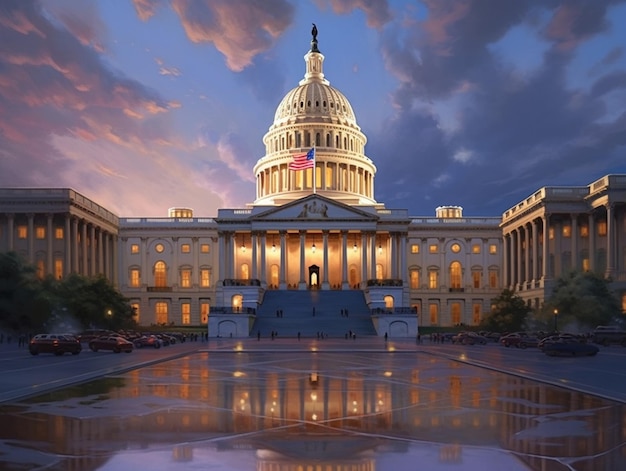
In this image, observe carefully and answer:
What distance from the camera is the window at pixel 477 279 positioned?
126062 mm

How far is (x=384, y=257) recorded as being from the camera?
122m

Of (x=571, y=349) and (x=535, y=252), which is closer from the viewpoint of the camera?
(x=571, y=349)

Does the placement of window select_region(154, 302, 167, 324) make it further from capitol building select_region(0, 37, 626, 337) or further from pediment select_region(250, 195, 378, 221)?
pediment select_region(250, 195, 378, 221)

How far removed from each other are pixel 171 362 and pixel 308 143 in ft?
331

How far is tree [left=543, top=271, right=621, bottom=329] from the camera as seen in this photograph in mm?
74375

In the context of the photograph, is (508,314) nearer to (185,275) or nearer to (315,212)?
(315,212)

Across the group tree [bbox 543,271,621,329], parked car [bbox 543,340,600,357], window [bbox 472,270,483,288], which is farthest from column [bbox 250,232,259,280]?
parked car [bbox 543,340,600,357]

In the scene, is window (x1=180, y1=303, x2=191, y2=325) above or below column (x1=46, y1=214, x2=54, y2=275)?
below

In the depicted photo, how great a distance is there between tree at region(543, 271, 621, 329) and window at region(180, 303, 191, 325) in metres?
64.6

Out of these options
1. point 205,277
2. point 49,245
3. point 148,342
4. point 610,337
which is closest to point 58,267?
point 49,245

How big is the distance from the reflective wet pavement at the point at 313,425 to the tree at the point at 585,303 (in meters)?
46.2

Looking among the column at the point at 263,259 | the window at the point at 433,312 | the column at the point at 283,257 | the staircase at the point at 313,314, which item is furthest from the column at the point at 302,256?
the window at the point at 433,312

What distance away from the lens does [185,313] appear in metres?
126

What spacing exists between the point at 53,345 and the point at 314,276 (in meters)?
75.6
